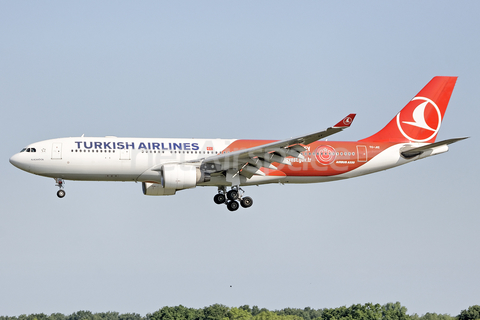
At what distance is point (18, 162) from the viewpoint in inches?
1586

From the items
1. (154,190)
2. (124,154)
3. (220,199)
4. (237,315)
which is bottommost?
(237,315)

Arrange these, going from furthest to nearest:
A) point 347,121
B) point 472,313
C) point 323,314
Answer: point 323,314 < point 472,313 < point 347,121

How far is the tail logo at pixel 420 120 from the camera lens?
47469 mm

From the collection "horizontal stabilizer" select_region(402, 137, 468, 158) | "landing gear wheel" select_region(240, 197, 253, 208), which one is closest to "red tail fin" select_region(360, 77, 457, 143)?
"horizontal stabilizer" select_region(402, 137, 468, 158)

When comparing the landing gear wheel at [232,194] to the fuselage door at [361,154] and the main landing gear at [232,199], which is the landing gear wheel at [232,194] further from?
the fuselage door at [361,154]

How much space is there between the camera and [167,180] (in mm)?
39375

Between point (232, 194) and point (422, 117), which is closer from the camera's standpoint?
point (232, 194)

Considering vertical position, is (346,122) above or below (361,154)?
below

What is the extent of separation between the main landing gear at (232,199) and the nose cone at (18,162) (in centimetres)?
1262

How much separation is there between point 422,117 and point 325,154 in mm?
9527

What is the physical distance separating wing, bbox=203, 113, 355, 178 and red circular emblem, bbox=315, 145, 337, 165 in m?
1.66

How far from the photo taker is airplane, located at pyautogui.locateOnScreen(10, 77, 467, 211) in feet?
131

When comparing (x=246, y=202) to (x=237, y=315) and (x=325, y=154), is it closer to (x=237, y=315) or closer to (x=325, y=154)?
(x=325, y=154)

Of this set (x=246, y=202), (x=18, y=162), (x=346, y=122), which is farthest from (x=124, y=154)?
(x=346, y=122)
